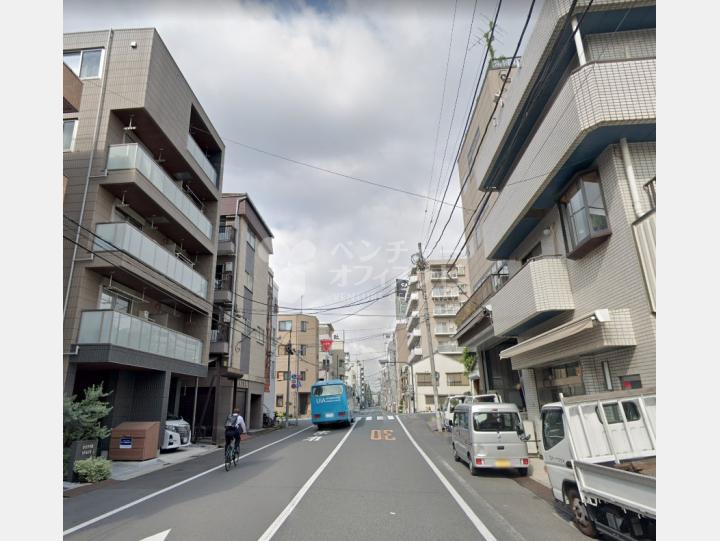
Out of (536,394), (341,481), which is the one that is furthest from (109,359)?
(536,394)

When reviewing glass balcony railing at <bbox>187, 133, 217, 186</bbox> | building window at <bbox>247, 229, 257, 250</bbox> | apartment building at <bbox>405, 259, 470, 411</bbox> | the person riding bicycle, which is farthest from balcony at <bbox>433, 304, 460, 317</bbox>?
the person riding bicycle

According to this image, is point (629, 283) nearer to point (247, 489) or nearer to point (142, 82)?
point (247, 489)

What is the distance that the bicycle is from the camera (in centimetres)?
1170

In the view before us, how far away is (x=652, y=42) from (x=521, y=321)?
7.68 m

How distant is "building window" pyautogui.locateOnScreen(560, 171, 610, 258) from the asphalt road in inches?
223

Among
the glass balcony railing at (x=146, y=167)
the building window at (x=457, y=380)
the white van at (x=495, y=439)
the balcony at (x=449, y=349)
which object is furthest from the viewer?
the balcony at (x=449, y=349)

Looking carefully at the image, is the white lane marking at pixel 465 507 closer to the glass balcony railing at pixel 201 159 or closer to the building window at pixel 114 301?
the building window at pixel 114 301

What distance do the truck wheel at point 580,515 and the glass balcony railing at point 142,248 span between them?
12870 mm

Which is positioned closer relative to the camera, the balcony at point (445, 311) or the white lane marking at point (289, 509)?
the white lane marking at point (289, 509)

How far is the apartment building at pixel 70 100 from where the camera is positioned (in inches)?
535

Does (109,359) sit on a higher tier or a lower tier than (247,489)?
higher

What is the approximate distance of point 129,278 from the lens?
15453mm

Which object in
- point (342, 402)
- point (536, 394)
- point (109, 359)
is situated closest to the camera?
point (109, 359)

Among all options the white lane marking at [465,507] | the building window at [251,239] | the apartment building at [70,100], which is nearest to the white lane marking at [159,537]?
the white lane marking at [465,507]
